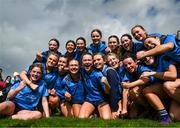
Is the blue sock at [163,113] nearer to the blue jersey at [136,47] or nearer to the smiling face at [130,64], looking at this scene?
the smiling face at [130,64]

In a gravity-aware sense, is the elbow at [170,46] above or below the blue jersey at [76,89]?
above

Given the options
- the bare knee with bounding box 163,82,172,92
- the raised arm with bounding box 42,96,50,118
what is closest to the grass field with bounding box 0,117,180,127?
the bare knee with bounding box 163,82,172,92

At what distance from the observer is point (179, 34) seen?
9.12 m

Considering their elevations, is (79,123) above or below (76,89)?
below

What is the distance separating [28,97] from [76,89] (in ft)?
4.88

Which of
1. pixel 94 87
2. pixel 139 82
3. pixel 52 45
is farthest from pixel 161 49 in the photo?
pixel 52 45

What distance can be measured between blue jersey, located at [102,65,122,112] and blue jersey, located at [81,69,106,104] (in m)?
0.24

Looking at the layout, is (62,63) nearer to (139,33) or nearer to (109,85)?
(109,85)

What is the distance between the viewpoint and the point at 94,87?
10.7 m

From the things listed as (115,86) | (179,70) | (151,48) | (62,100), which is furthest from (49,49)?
(179,70)

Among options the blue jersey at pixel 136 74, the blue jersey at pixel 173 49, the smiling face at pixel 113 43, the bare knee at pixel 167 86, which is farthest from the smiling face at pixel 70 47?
the bare knee at pixel 167 86

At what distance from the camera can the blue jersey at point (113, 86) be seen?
10500 mm

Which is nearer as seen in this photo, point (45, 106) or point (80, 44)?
point (45, 106)

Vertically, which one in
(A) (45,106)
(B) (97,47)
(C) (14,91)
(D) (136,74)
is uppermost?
(B) (97,47)
